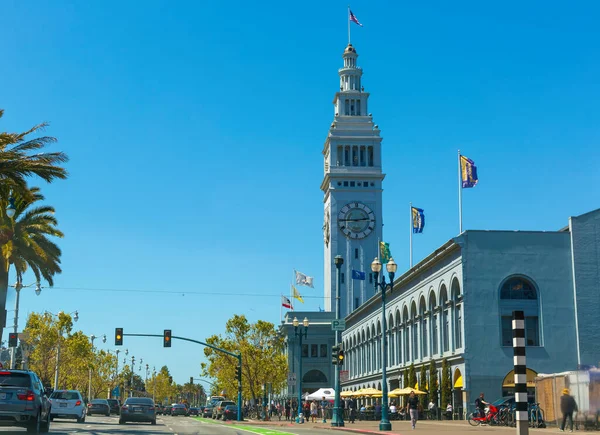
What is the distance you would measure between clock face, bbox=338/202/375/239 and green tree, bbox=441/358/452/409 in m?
57.2

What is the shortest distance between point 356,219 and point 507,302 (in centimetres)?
6057

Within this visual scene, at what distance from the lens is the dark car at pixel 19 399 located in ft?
72.2

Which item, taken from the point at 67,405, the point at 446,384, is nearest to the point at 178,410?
the point at 446,384

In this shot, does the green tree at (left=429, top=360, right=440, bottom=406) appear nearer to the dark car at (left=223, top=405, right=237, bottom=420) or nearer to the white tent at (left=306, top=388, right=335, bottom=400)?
the white tent at (left=306, top=388, right=335, bottom=400)

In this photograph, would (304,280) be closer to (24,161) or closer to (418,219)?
(418,219)

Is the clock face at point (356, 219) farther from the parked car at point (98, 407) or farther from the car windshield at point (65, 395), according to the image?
the car windshield at point (65, 395)

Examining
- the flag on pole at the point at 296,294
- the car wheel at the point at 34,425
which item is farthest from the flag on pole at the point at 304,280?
the car wheel at the point at 34,425

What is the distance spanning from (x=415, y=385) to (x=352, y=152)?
57236 mm

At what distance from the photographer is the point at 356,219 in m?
109

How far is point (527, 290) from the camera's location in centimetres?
4853

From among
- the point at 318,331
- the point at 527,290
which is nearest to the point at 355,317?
the point at 318,331

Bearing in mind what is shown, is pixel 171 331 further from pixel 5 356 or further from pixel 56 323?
pixel 56 323

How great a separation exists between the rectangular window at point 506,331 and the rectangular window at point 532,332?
1038 mm

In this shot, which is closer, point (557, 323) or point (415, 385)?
point (557, 323)
